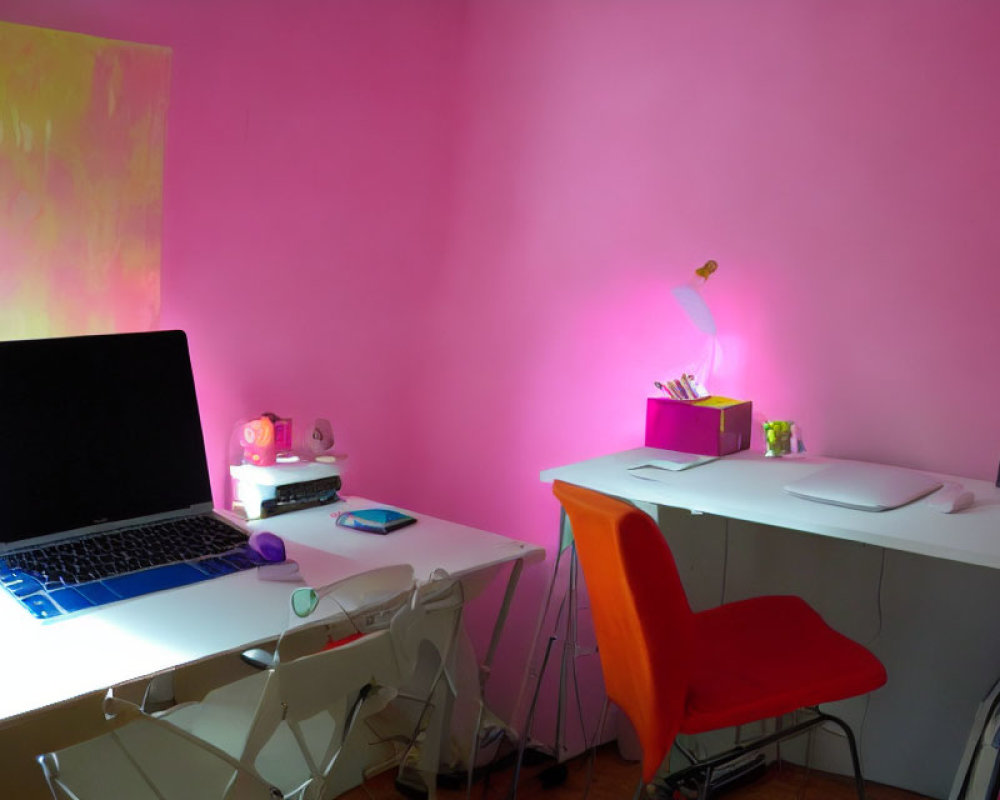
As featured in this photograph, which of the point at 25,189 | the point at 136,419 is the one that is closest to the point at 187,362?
the point at 136,419

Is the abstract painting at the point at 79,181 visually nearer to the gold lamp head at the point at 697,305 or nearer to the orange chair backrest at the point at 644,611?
the orange chair backrest at the point at 644,611

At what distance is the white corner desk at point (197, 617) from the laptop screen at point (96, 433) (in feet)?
0.67

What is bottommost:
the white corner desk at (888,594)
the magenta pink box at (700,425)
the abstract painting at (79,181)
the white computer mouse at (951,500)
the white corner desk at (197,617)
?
the white corner desk at (888,594)

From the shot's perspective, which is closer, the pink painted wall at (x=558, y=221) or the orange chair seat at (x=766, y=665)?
the orange chair seat at (x=766, y=665)

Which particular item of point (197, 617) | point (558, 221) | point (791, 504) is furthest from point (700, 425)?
point (197, 617)

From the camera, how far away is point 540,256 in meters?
2.84

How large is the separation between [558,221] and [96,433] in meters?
1.38

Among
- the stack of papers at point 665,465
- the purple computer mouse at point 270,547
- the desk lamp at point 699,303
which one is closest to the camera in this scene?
the purple computer mouse at point 270,547

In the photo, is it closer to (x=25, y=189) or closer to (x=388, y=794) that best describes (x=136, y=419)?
(x=25, y=189)

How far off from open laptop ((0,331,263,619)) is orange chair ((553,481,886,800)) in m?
0.69

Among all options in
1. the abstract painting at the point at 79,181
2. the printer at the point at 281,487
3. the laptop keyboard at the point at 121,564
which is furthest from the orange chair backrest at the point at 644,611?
the abstract painting at the point at 79,181

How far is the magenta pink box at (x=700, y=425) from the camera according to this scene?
2383 mm

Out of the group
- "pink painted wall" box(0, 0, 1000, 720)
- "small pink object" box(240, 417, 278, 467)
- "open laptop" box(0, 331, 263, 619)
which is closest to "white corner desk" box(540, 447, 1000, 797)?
"pink painted wall" box(0, 0, 1000, 720)

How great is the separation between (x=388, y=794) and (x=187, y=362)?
1168 mm
